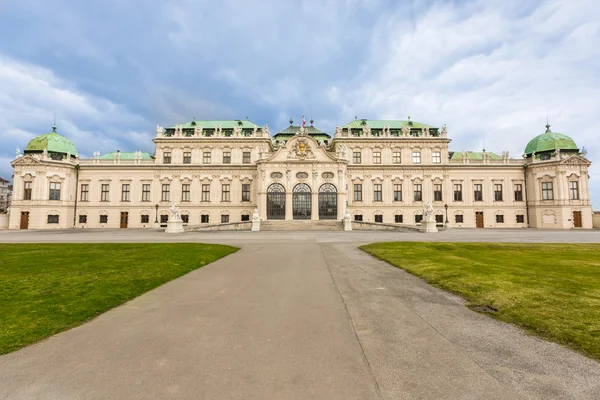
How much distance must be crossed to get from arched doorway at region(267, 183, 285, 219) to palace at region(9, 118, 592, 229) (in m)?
0.17

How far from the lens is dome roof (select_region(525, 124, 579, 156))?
5206 centimetres

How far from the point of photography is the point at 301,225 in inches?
1775

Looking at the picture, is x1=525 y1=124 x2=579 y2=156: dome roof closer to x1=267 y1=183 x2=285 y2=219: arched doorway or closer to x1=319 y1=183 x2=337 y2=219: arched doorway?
x1=319 y1=183 x2=337 y2=219: arched doorway

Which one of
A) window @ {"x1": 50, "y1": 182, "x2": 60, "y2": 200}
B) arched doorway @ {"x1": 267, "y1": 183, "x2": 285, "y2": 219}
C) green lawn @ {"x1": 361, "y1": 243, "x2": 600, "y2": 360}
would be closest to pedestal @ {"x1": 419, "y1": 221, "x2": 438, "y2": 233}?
arched doorway @ {"x1": 267, "y1": 183, "x2": 285, "y2": 219}

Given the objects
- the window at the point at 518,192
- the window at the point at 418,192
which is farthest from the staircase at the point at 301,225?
the window at the point at 518,192

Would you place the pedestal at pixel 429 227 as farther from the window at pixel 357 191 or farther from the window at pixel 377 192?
the window at pixel 357 191


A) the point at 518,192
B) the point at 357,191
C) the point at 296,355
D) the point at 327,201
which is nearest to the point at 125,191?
the point at 327,201

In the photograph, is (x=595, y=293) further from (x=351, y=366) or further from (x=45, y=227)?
(x=45, y=227)

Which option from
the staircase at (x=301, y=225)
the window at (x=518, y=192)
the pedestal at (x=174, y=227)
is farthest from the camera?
the window at (x=518, y=192)

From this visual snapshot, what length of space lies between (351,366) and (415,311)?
3032 millimetres

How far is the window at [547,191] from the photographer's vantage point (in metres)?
50.2

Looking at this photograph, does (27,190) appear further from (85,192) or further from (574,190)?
(574,190)

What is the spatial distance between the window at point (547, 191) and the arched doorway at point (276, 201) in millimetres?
45167

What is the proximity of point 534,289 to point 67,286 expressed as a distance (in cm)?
1268
